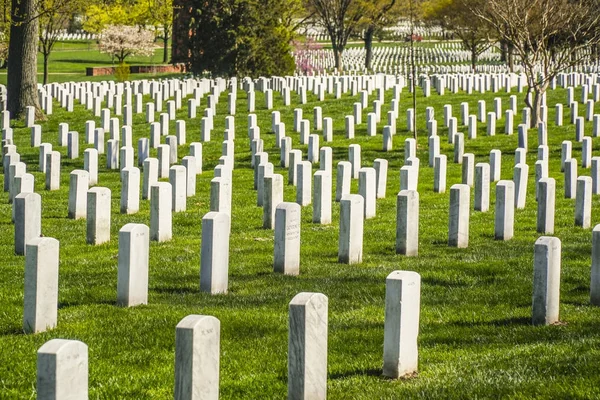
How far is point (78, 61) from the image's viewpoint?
242 feet

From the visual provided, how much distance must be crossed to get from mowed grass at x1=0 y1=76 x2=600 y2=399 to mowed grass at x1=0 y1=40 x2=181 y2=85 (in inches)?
1627

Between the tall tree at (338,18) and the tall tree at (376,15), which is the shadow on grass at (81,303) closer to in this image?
the tall tree at (338,18)

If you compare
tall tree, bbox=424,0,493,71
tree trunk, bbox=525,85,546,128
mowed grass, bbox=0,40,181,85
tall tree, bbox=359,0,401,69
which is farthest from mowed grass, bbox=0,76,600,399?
tall tree, bbox=359,0,401,69

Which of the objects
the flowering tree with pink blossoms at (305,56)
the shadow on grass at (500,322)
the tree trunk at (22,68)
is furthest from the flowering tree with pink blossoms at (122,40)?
the shadow on grass at (500,322)

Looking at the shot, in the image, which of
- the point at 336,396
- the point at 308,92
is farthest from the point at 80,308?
the point at 308,92

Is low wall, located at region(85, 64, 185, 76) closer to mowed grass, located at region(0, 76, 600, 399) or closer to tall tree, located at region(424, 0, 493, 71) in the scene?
tall tree, located at region(424, 0, 493, 71)

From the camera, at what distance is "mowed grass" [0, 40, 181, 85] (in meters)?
58.3

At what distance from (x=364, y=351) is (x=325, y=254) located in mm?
4190

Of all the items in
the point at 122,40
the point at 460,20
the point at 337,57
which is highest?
the point at 460,20

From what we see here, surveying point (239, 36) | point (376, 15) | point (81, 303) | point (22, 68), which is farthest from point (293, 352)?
point (376, 15)

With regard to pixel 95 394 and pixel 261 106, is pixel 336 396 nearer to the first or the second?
pixel 95 394

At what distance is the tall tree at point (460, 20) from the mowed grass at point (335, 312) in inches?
1328

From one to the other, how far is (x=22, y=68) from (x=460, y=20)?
3176 cm

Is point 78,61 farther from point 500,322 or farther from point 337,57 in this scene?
point 500,322
